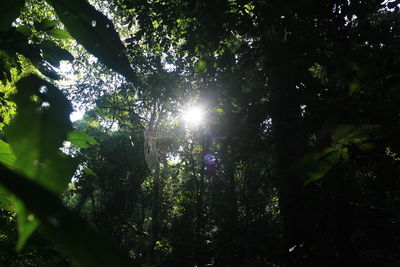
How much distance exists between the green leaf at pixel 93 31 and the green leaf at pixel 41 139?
0.59ft

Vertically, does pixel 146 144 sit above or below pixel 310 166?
above

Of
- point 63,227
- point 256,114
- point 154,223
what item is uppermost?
point 154,223

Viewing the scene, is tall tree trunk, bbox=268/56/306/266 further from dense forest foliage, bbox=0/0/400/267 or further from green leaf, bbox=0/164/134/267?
green leaf, bbox=0/164/134/267

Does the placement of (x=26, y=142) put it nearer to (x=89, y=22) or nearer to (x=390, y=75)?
(x=89, y=22)

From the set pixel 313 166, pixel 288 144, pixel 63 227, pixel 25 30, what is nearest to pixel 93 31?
pixel 63 227

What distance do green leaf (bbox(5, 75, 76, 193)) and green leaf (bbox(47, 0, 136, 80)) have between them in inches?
7.0

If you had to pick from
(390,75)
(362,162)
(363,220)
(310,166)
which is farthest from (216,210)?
(310,166)

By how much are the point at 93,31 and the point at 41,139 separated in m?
0.29

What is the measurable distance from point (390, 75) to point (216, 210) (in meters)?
11.0

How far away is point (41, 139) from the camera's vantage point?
0.94ft

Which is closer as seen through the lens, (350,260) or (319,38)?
(350,260)

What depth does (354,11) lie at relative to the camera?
2699 mm

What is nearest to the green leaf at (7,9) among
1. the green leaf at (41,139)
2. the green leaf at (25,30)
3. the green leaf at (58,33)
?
the green leaf at (41,139)

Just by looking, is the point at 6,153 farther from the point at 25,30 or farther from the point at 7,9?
the point at 25,30
